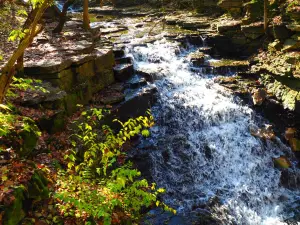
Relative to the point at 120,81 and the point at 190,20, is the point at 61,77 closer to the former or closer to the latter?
the point at 120,81

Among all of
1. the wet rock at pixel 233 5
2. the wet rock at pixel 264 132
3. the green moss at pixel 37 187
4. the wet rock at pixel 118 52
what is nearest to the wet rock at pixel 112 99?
the wet rock at pixel 118 52

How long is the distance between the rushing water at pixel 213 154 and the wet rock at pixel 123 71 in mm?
1392

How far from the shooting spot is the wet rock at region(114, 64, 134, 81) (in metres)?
13.8

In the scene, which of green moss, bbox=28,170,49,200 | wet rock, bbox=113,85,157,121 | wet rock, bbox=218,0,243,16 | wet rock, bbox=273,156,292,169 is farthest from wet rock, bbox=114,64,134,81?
wet rock, bbox=218,0,243,16

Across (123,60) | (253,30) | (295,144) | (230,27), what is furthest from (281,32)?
(123,60)

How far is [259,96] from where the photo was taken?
13789mm

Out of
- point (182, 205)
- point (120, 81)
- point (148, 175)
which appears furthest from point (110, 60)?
point (182, 205)

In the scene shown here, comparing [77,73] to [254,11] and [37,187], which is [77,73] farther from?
[254,11]

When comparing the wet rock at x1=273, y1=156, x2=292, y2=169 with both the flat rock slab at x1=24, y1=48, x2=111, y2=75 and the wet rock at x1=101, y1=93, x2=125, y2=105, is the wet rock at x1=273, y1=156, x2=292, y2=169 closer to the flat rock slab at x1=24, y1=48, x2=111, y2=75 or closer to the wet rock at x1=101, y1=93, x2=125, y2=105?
the wet rock at x1=101, y1=93, x2=125, y2=105

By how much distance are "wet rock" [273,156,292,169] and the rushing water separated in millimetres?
229

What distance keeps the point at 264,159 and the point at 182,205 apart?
14.1 feet

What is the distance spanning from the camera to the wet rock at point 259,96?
44.9 feet

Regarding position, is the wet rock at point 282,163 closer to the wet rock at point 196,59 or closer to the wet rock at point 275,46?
the wet rock at point 275,46

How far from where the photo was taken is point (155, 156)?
1138cm
